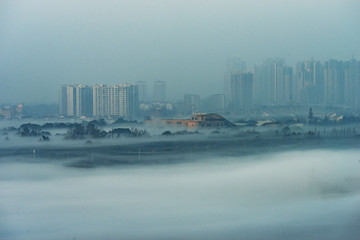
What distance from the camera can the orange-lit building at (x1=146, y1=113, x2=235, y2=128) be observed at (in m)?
4.09

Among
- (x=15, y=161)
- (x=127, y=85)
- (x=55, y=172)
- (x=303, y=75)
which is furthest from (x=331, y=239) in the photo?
(x=15, y=161)

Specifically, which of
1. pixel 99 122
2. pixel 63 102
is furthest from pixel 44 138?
pixel 99 122

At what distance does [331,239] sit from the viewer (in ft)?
12.4

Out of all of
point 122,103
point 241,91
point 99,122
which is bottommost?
point 99,122

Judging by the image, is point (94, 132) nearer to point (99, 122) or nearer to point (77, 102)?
point (99, 122)

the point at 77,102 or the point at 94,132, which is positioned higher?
the point at 77,102

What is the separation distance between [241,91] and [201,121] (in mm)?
600

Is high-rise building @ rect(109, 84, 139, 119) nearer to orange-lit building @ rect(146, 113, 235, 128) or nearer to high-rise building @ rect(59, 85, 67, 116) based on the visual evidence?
orange-lit building @ rect(146, 113, 235, 128)

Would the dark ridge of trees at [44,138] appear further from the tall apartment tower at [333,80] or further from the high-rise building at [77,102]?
the tall apartment tower at [333,80]

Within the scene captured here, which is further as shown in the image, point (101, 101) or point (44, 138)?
point (44, 138)

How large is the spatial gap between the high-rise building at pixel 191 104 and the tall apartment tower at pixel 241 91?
0.40 m

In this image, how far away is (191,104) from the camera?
4168mm

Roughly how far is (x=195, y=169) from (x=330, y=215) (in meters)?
1.59

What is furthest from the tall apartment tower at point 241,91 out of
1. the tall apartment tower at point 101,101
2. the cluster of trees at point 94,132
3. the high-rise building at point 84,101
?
the high-rise building at point 84,101
